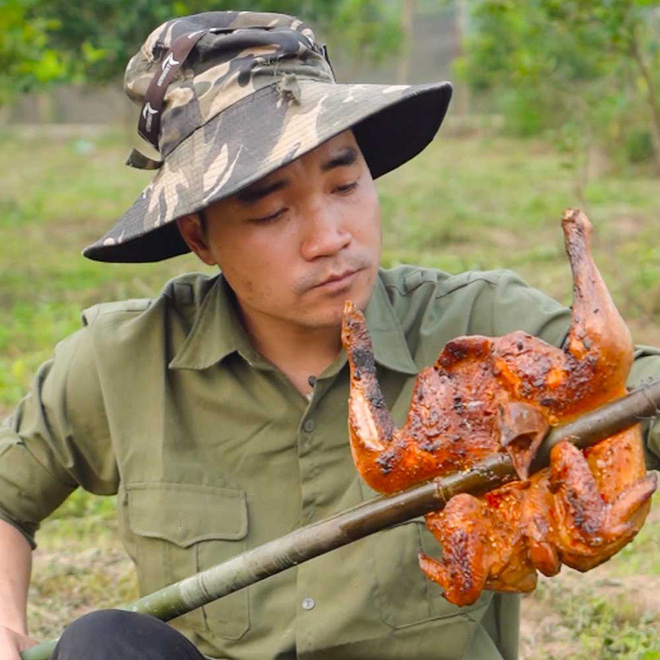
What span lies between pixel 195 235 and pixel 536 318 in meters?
0.70

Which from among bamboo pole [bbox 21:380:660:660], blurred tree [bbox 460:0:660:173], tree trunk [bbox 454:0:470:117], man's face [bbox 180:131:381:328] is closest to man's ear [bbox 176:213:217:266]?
man's face [bbox 180:131:381:328]

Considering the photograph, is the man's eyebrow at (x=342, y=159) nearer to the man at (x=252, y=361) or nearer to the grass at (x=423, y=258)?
the man at (x=252, y=361)

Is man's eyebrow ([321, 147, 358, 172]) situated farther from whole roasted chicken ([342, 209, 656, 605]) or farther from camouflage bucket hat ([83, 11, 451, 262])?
whole roasted chicken ([342, 209, 656, 605])

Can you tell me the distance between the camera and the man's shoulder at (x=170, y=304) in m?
2.66

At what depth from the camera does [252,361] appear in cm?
250

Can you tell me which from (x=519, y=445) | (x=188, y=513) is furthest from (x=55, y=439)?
(x=519, y=445)

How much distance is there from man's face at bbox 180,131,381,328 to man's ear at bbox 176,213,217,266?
0.42 feet

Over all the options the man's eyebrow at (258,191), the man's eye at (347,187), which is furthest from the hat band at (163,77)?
the man's eye at (347,187)

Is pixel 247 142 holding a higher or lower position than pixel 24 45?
higher

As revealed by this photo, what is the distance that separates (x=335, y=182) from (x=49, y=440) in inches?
34.2

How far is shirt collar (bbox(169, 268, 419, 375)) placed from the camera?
7.97 ft

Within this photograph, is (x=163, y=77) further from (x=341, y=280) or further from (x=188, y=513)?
(x=188, y=513)

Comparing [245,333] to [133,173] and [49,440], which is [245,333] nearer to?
[49,440]

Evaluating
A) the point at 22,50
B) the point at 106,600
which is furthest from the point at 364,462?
the point at 22,50
